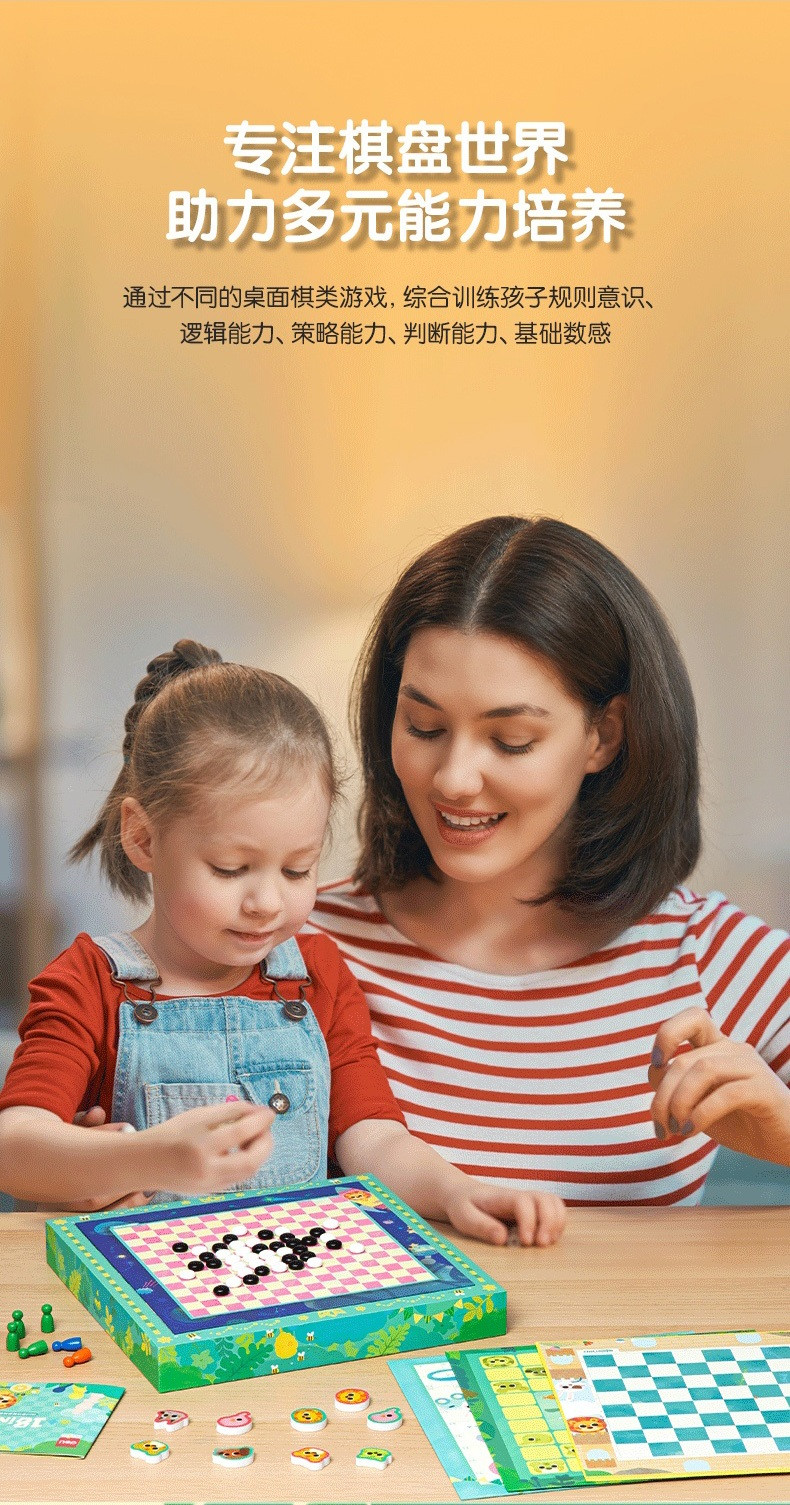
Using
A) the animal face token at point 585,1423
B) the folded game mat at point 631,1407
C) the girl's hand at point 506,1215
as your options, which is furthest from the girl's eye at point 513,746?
the animal face token at point 585,1423

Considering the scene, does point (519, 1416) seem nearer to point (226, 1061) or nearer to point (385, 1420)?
point (385, 1420)

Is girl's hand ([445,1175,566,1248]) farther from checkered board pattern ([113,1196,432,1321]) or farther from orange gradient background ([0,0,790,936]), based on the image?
orange gradient background ([0,0,790,936])

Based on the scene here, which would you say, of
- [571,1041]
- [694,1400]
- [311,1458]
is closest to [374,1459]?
[311,1458]

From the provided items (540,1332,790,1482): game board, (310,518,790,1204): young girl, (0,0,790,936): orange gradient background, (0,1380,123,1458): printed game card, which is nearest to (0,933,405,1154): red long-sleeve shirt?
(310,518,790,1204): young girl

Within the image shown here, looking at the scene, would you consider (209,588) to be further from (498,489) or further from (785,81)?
(785,81)

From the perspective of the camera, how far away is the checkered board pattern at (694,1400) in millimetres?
1168

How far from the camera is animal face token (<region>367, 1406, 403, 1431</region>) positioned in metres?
1.18

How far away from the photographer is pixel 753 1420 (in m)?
1.20

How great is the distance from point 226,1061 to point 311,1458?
0.70 meters

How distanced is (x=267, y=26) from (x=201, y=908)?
3.78ft

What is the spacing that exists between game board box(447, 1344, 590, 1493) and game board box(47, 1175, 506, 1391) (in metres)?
0.05

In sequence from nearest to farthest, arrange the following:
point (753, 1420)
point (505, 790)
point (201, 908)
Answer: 1. point (753, 1420)
2. point (201, 908)
3. point (505, 790)

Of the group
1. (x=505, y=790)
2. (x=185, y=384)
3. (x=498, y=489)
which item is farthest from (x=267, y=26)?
(x=505, y=790)

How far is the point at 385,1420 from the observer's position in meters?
1.19
